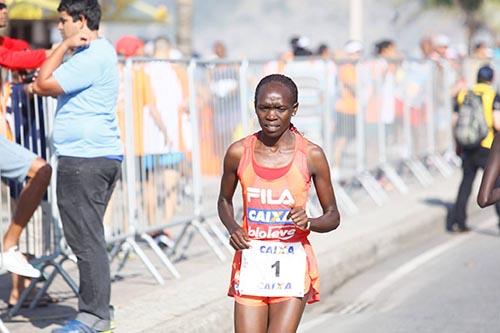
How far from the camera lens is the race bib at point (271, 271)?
6.57 metres

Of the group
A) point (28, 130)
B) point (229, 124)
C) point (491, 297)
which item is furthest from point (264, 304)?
point (229, 124)

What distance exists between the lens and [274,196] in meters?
6.59

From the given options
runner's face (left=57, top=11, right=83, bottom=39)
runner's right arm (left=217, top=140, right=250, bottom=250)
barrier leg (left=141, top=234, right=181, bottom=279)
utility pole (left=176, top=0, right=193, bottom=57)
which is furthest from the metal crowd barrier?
utility pole (left=176, top=0, right=193, bottom=57)

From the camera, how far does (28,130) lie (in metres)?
9.34

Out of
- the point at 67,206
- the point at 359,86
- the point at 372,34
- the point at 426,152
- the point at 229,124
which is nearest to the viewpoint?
the point at 67,206

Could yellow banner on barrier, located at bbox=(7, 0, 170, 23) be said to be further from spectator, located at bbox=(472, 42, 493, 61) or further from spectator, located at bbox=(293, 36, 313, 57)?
spectator, located at bbox=(472, 42, 493, 61)

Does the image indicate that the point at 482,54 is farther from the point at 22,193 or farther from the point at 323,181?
the point at 323,181

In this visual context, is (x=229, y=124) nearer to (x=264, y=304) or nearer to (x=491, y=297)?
(x=491, y=297)

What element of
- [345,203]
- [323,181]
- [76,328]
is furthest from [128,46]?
[323,181]

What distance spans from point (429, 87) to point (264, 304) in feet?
42.3

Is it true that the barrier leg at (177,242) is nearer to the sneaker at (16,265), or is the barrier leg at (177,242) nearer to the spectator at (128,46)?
the spectator at (128,46)

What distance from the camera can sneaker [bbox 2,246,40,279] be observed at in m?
8.12

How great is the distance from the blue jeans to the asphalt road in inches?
75.8

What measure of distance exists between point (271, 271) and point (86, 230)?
2.03 metres
